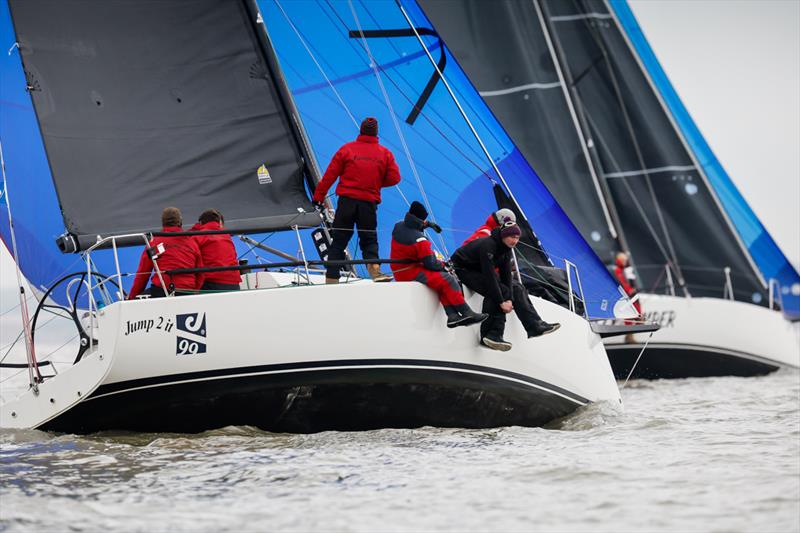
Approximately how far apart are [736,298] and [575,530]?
10.6 m

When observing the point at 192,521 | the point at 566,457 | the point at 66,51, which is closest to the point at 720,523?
the point at 566,457

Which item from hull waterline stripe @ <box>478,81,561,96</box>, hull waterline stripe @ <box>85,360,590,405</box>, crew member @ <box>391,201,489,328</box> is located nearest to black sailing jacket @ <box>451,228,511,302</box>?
crew member @ <box>391,201,489,328</box>

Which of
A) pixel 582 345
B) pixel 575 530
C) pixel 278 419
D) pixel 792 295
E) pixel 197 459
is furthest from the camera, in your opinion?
pixel 792 295

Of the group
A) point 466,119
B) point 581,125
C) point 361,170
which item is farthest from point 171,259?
point 581,125

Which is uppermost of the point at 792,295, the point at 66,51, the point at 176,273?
the point at 66,51

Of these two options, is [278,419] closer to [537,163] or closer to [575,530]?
[575,530]

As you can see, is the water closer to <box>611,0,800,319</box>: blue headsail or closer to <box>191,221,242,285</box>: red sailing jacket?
<box>191,221,242,285</box>: red sailing jacket

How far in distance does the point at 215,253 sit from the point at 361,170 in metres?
1.00

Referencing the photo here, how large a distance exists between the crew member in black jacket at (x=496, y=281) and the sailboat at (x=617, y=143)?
7.09 m

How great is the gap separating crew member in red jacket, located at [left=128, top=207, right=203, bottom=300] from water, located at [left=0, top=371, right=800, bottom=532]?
845 millimetres

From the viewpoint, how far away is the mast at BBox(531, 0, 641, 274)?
44.7 ft

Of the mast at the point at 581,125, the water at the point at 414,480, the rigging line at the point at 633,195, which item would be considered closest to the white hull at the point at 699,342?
the mast at the point at 581,125

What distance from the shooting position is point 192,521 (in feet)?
14.2

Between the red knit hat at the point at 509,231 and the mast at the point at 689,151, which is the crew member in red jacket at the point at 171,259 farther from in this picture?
the mast at the point at 689,151
